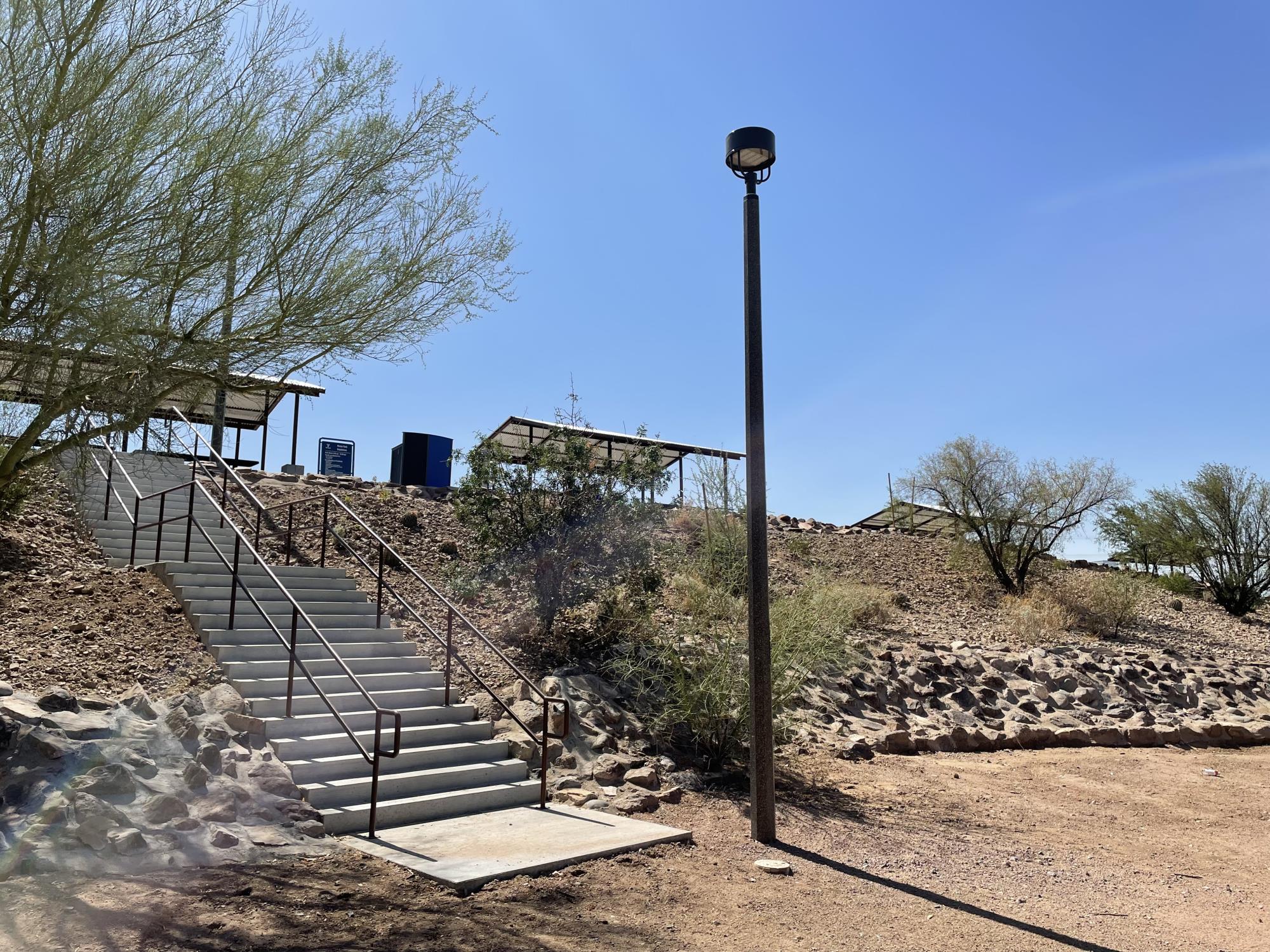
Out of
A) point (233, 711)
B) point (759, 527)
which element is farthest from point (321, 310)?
point (759, 527)

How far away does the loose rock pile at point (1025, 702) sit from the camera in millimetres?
12320

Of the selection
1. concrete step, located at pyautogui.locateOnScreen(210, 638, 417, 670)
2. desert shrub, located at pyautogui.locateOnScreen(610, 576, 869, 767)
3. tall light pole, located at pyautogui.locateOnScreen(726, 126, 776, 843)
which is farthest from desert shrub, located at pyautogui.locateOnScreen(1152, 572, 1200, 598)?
concrete step, located at pyautogui.locateOnScreen(210, 638, 417, 670)

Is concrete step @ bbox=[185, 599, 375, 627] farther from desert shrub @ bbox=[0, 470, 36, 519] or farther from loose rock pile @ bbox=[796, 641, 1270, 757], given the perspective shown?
loose rock pile @ bbox=[796, 641, 1270, 757]

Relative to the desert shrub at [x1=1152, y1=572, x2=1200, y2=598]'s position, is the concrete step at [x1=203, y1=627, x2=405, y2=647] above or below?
below

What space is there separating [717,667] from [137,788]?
17.1 feet

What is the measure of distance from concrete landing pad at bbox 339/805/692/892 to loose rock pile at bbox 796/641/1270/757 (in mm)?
3547

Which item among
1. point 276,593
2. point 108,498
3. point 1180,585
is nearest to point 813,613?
point 276,593

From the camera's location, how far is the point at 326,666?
9312mm

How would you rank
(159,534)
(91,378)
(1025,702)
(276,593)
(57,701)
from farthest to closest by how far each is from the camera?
(1025,702) → (276,593) → (159,534) → (57,701) → (91,378)

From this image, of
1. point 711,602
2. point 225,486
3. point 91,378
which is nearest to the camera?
point 91,378

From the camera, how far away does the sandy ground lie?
17.0 feet

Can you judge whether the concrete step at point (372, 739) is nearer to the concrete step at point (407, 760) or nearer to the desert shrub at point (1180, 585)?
the concrete step at point (407, 760)

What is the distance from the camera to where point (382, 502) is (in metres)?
16.0

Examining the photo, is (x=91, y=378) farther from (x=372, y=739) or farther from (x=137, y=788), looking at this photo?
(x=372, y=739)
